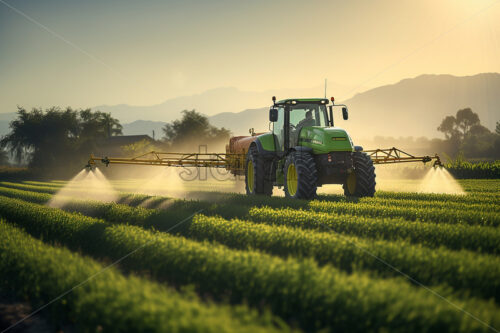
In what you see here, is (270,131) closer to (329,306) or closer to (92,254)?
(92,254)

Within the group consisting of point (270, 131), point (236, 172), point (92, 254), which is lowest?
point (92, 254)

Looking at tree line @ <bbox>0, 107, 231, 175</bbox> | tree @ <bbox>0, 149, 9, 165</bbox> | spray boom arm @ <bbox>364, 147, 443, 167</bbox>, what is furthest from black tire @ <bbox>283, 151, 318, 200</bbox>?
tree @ <bbox>0, 149, 9, 165</bbox>

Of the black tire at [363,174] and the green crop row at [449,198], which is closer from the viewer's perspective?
the black tire at [363,174]

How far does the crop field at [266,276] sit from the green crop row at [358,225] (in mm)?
29

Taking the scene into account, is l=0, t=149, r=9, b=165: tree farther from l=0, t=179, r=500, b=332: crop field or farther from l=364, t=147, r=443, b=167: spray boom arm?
l=0, t=179, r=500, b=332: crop field

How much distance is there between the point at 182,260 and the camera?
5766mm

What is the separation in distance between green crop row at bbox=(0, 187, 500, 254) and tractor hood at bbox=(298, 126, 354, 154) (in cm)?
294

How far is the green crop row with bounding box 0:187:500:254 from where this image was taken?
6.69m

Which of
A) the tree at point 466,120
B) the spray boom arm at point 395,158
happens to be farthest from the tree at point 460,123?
the spray boom arm at point 395,158

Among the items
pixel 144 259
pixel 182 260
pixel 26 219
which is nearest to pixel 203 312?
pixel 182 260

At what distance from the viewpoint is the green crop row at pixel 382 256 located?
16.1ft

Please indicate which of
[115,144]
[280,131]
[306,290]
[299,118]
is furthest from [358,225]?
[115,144]

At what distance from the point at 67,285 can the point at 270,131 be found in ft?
32.8

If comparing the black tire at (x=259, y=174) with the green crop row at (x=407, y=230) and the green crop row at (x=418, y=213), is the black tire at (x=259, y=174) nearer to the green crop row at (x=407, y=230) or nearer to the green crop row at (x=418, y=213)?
the green crop row at (x=418, y=213)
